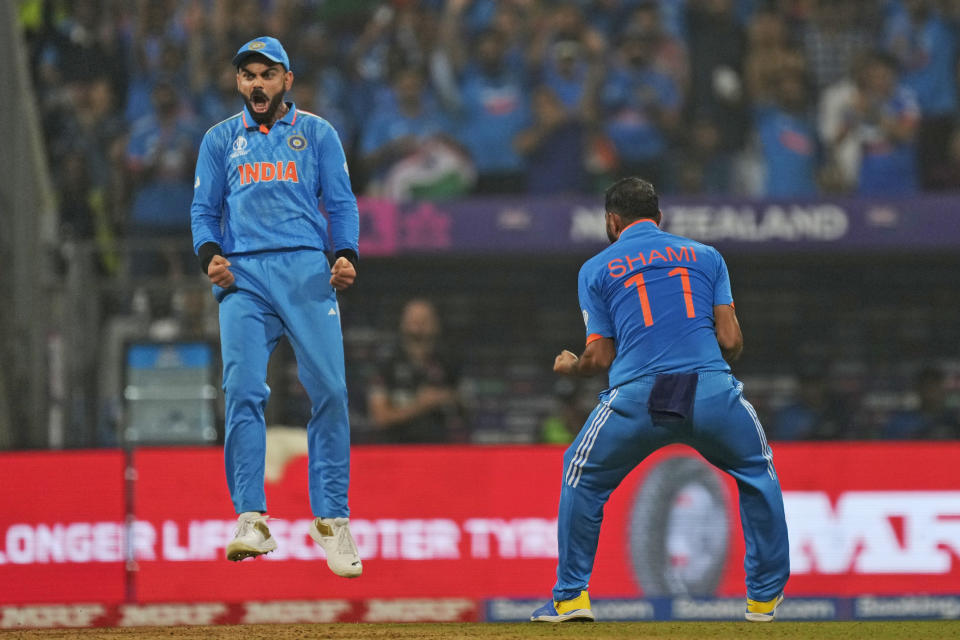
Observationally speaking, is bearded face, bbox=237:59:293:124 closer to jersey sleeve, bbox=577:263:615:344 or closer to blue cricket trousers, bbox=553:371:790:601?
jersey sleeve, bbox=577:263:615:344

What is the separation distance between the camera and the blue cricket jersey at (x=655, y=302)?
7.15 metres

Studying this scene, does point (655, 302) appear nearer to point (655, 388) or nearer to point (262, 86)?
point (655, 388)

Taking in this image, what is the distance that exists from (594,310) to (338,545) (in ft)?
5.63

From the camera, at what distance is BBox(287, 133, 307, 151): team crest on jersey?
7.43 meters

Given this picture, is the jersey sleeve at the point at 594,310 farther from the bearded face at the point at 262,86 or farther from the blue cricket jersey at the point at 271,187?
the bearded face at the point at 262,86

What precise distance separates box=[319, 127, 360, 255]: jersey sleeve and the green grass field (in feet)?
6.60

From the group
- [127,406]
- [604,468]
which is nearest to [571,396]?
[127,406]

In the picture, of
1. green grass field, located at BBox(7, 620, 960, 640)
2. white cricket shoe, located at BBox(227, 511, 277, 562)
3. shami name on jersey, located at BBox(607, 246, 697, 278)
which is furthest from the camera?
green grass field, located at BBox(7, 620, 960, 640)

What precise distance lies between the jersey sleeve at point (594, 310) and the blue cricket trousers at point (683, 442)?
0.96 ft

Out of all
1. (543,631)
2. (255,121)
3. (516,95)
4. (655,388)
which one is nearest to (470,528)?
(543,631)

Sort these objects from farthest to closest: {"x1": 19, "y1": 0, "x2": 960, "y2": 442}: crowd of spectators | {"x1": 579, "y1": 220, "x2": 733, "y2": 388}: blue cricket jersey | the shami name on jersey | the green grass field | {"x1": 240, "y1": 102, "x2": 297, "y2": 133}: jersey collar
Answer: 1. {"x1": 19, "y1": 0, "x2": 960, "y2": 442}: crowd of spectators
2. the green grass field
3. {"x1": 240, "y1": 102, "x2": 297, "y2": 133}: jersey collar
4. the shami name on jersey
5. {"x1": 579, "y1": 220, "x2": 733, "y2": 388}: blue cricket jersey

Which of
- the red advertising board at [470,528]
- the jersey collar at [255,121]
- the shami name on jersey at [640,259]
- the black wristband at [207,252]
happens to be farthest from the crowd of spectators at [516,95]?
the shami name on jersey at [640,259]

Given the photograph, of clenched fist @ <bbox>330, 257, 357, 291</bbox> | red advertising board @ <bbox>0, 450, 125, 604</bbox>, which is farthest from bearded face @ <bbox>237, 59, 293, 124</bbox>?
red advertising board @ <bbox>0, 450, 125, 604</bbox>

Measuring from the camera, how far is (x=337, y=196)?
7445mm
